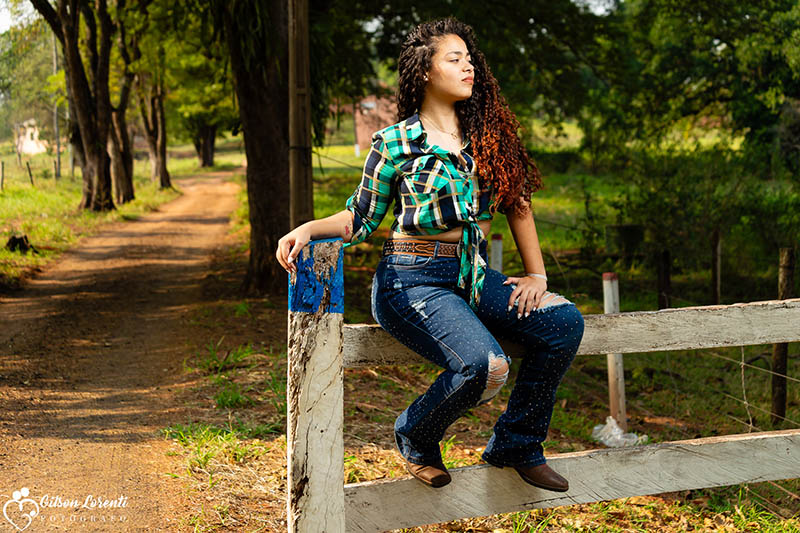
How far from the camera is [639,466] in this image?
2965mm

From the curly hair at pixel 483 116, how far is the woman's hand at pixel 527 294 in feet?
0.94

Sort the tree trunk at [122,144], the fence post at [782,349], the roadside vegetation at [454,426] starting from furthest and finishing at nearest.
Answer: the tree trunk at [122,144]
the fence post at [782,349]
the roadside vegetation at [454,426]

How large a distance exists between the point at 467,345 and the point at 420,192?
57cm

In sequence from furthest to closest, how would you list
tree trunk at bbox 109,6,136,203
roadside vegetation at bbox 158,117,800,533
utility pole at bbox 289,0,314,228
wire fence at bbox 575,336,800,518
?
tree trunk at bbox 109,6,136,203 → utility pole at bbox 289,0,314,228 → wire fence at bbox 575,336,800,518 → roadside vegetation at bbox 158,117,800,533

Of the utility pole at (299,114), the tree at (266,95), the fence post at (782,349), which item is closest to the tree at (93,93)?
the tree at (266,95)

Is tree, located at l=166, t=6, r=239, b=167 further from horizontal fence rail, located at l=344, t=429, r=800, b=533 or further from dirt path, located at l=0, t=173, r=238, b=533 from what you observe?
horizontal fence rail, located at l=344, t=429, r=800, b=533

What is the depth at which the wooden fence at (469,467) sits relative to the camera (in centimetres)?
249

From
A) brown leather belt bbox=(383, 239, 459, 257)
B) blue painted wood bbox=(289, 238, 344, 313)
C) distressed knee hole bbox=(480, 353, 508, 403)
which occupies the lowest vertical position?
distressed knee hole bbox=(480, 353, 508, 403)

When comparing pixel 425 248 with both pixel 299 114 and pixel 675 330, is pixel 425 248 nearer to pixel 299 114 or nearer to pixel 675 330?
pixel 675 330

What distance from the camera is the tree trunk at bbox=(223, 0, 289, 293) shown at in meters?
8.57

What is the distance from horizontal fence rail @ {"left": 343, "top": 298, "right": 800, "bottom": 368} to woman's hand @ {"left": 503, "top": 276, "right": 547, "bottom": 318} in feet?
0.54

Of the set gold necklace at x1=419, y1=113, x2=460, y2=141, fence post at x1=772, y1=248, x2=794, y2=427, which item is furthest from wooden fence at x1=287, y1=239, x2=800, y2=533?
fence post at x1=772, y1=248, x2=794, y2=427

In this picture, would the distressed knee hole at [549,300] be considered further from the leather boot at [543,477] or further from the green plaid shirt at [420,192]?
the leather boot at [543,477]

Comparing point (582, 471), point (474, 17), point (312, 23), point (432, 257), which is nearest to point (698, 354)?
point (474, 17)
